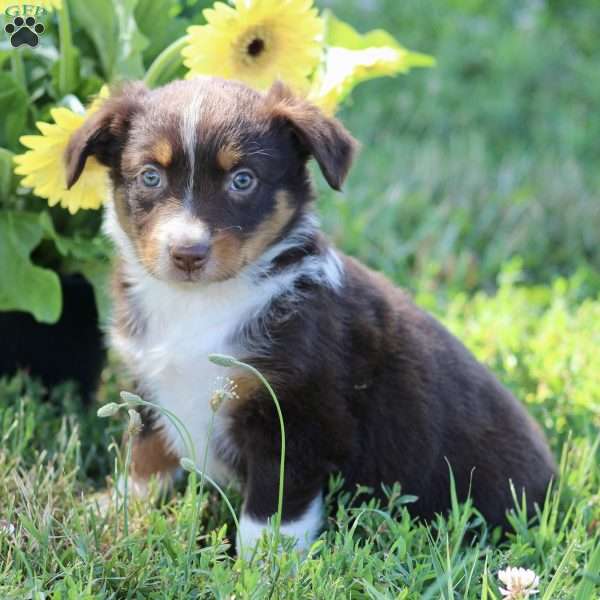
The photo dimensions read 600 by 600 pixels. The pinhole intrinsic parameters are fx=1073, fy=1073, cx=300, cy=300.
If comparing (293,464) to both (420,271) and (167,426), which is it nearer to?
(167,426)

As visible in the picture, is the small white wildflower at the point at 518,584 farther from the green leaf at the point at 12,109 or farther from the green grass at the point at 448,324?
the green leaf at the point at 12,109

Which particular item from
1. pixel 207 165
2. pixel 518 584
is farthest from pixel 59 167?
pixel 518 584

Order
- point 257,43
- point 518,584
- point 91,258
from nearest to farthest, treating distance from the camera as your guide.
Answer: point 518,584, point 257,43, point 91,258

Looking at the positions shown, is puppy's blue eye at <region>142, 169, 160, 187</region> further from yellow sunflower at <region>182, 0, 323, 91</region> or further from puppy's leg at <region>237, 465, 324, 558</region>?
puppy's leg at <region>237, 465, 324, 558</region>

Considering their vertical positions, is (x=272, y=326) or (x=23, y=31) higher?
(x=23, y=31)

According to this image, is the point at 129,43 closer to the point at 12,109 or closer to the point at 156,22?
the point at 156,22

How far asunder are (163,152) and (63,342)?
64.7 inches

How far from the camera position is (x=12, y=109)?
417 centimetres

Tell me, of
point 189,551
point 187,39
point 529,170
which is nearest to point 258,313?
point 189,551

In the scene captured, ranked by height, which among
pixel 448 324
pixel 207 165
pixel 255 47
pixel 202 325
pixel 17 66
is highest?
pixel 255 47

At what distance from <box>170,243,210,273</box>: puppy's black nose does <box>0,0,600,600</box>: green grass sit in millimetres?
682

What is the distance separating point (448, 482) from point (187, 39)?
181 cm

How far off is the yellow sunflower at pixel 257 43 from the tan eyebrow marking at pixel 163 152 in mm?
601

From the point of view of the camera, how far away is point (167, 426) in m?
3.67
